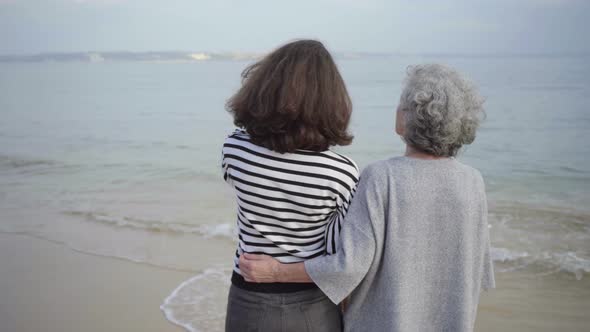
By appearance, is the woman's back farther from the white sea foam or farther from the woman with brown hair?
the white sea foam

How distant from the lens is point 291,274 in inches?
66.6

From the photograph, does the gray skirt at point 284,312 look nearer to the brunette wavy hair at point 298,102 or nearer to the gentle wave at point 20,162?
the brunette wavy hair at point 298,102

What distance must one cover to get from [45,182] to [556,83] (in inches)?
955

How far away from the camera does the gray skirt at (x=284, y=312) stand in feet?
5.64

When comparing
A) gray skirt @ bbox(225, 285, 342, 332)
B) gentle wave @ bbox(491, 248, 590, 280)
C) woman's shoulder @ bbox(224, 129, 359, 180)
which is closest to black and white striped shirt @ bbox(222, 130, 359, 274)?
woman's shoulder @ bbox(224, 129, 359, 180)

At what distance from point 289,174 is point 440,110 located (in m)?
0.46

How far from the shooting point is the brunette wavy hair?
1.57m

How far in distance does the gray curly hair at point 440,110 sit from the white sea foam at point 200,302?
8.11ft

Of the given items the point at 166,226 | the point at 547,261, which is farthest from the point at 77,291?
the point at 547,261

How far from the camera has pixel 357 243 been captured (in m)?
1.56

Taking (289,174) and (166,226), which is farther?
(166,226)

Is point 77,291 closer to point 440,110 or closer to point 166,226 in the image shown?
point 166,226

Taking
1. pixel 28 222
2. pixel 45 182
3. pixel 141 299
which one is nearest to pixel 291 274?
pixel 141 299

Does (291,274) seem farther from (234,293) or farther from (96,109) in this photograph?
(96,109)
